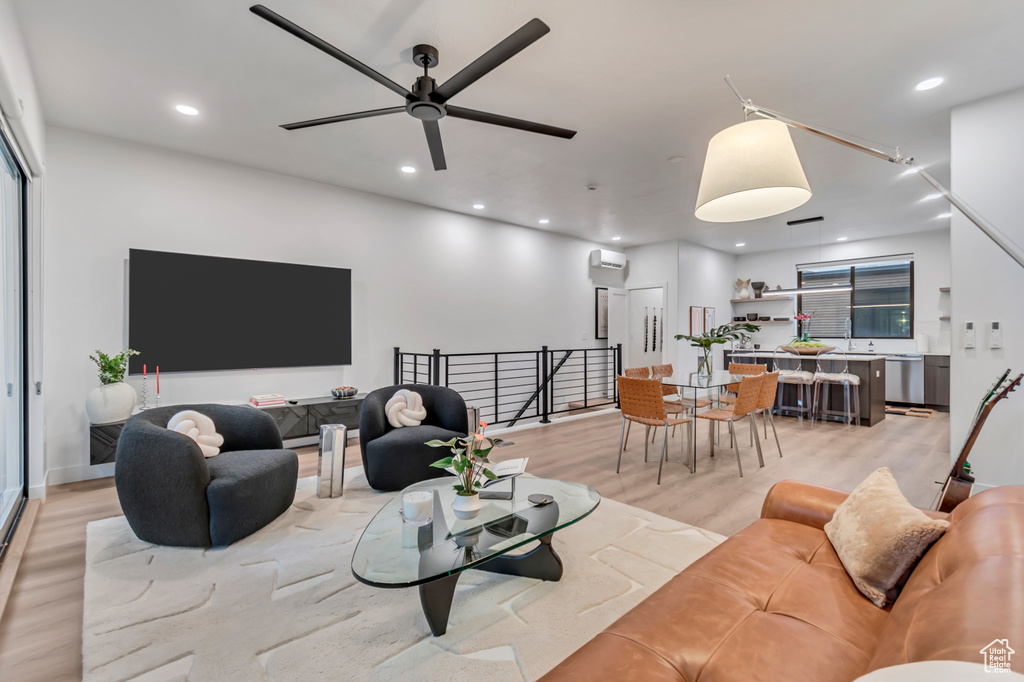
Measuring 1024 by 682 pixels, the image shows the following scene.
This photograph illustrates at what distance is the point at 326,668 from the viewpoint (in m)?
1.64

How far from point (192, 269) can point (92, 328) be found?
0.90 m

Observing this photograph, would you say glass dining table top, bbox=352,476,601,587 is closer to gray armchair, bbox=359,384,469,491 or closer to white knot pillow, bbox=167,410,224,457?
gray armchair, bbox=359,384,469,491

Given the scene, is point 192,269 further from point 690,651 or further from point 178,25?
point 690,651

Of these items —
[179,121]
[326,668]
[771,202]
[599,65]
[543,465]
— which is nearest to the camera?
[326,668]

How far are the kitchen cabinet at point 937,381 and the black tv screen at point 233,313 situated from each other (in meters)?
8.72

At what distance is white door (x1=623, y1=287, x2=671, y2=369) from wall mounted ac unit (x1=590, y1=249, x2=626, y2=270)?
26.6 inches

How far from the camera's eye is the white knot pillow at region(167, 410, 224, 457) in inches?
110

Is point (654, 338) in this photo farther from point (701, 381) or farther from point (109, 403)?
point (109, 403)

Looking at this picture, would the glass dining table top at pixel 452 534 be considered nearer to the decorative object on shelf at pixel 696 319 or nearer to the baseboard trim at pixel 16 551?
the baseboard trim at pixel 16 551

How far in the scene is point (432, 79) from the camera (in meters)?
2.57

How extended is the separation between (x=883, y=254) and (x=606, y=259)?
4.67 metres

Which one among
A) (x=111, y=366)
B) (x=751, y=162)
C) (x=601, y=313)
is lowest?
(x=111, y=366)

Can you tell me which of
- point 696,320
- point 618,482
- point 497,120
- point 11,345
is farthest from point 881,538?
point 696,320

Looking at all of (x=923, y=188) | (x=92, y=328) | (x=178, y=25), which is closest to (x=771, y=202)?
(x=178, y=25)
